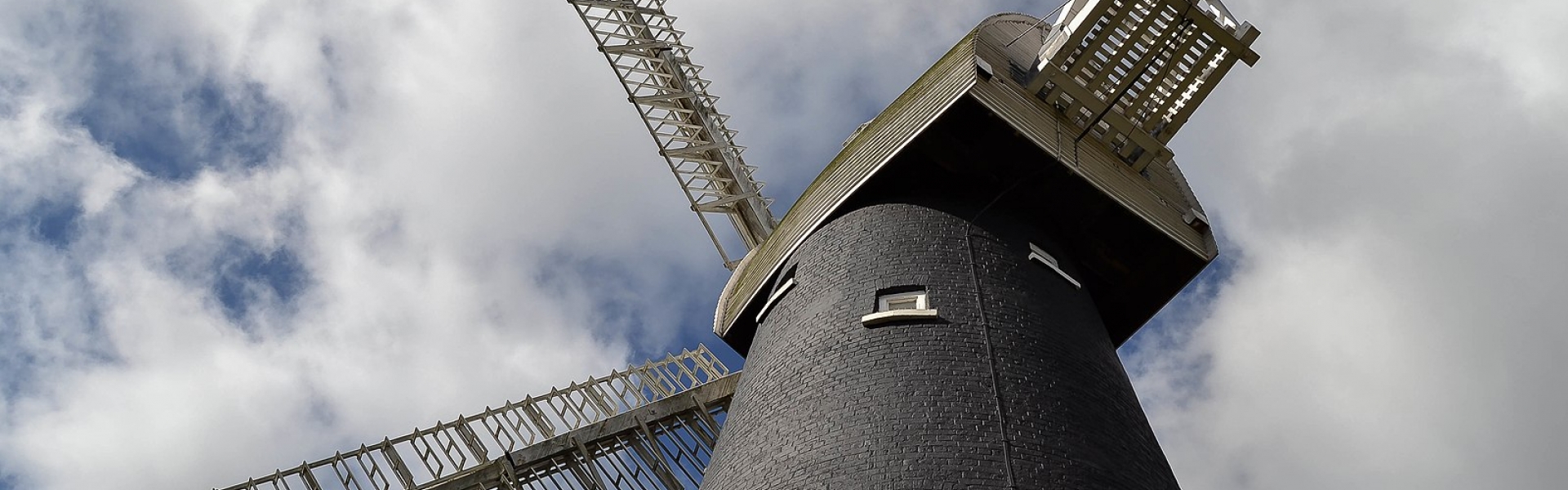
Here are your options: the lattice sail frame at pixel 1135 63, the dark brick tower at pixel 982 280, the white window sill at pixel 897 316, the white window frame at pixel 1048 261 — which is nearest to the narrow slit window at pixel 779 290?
the dark brick tower at pixel 982 280

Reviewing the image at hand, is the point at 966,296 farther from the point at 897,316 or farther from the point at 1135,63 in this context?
the point at 1135,63

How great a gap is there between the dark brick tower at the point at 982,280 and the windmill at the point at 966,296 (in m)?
0.03

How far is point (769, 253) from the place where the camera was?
59.4ft

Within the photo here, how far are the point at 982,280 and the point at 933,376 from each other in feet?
7.04

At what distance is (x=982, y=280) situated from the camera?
48.8ft

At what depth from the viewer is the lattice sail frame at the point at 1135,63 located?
1747cm

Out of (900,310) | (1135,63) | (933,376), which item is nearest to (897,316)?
(900,310)

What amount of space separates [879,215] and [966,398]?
4.05 m

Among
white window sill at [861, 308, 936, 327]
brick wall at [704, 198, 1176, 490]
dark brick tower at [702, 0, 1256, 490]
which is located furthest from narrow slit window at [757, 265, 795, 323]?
white window sill at [861, 308, 936, 327]

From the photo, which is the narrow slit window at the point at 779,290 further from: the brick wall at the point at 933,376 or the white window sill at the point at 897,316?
the white window sill at the point at 897,316

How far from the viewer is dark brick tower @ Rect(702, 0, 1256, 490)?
12.4 metres

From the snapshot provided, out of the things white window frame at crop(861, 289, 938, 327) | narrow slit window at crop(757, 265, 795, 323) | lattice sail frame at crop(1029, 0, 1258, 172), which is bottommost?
narrow slit window at crop(757, 265, 795, 323)

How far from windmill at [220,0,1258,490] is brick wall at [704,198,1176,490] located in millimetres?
27

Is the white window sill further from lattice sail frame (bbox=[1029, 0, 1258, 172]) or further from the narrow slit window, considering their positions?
lattice sail frame (bbox=[1029, 0, 1258, 172])
